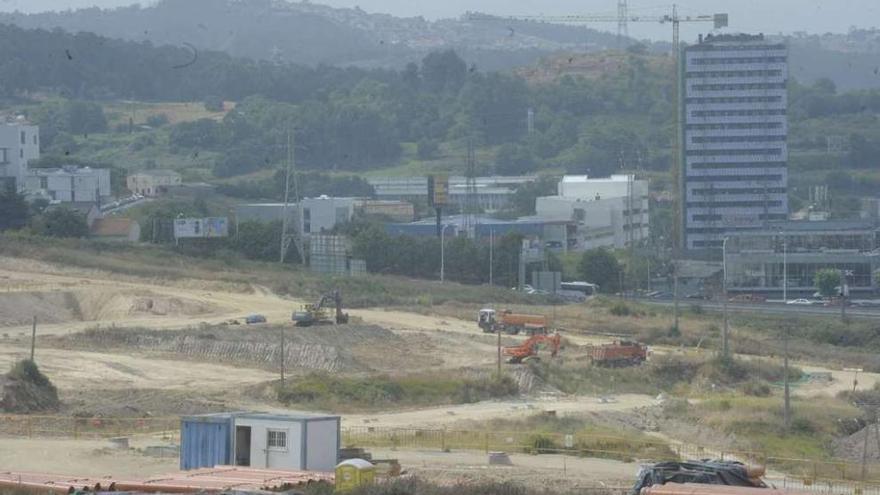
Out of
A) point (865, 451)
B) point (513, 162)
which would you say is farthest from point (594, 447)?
point (513, 162)

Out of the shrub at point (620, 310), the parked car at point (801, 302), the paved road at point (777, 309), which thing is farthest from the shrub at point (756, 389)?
the parked car at point (801, 302)

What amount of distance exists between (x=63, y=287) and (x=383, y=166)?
83.7m

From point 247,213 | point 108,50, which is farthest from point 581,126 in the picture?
point 247,213

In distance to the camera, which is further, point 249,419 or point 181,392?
point 181,392

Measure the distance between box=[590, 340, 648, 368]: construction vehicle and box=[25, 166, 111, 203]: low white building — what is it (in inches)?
1767

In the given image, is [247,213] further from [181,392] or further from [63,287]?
[181,392]

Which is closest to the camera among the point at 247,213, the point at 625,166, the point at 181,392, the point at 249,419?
the point at 249,419

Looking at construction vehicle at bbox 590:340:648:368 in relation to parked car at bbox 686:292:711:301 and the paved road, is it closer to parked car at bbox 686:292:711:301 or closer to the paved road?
the paved road

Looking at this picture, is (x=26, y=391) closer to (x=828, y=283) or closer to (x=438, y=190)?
(x=828, y=283)

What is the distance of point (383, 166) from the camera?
143 m

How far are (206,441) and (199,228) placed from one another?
1924 inches

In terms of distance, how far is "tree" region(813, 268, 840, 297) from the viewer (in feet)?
271

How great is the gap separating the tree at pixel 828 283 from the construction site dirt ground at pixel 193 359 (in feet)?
79.9

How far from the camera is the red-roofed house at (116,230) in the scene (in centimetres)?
8162
